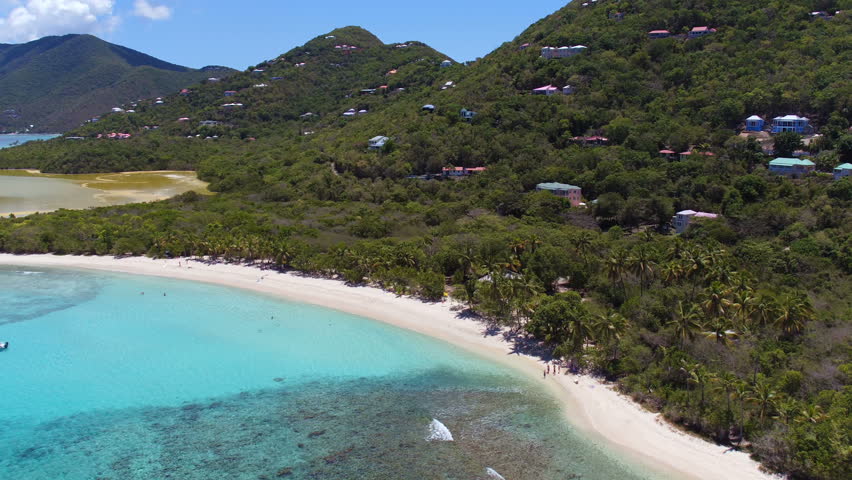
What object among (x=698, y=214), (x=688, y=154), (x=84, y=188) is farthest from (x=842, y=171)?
(x=84, y=188)

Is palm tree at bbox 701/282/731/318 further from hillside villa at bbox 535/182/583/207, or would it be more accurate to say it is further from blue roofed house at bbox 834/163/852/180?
blue roofed house at bbox 834/163/852/180

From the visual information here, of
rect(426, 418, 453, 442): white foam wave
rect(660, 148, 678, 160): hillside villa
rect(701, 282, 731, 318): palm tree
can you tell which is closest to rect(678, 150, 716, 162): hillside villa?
rect(660, 148, 678, 160): hillside villa

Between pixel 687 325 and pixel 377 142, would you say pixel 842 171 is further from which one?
pixel 377 142

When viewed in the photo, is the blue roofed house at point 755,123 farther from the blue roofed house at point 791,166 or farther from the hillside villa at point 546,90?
the hillside villa at point 546,90

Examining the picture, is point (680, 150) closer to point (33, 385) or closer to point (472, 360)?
point (472, 360)

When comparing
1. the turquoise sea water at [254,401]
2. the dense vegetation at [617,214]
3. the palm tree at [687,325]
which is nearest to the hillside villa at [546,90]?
the dense vegetation at [617,214]
